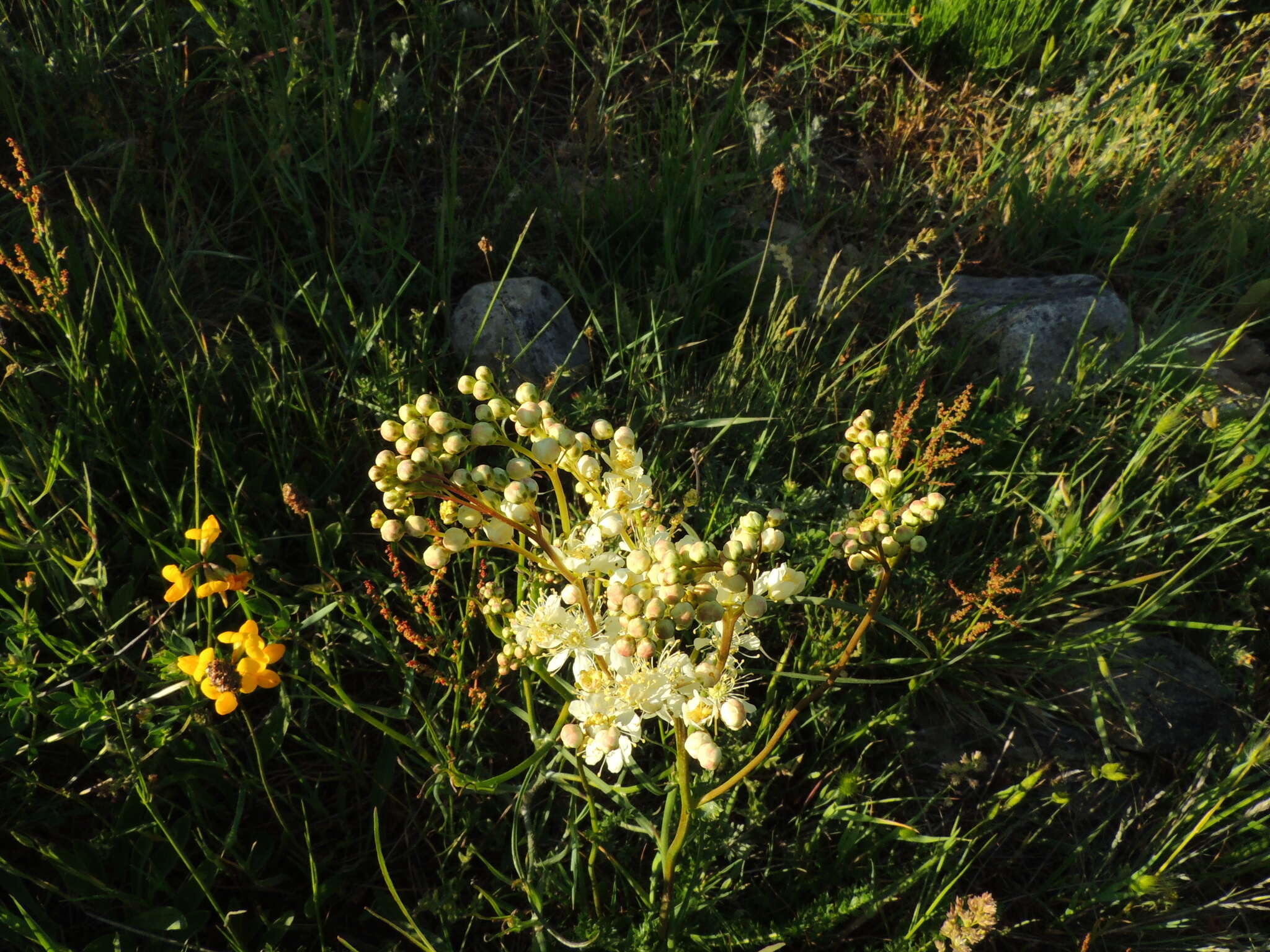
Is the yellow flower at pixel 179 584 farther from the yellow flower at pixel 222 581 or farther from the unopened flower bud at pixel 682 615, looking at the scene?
the unopened flower bud at pixel 682 615

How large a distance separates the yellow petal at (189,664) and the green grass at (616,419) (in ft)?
0.55

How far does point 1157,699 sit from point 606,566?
5.66 feet

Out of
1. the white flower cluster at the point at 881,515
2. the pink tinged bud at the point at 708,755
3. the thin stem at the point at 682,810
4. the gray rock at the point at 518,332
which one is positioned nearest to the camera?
the pink tinged bud at the point at 708,755

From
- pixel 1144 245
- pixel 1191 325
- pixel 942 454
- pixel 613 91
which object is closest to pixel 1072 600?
pixel 942 454

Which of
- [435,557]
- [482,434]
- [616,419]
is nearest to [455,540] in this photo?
[435,557]

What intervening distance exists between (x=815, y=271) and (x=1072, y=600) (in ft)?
4.63

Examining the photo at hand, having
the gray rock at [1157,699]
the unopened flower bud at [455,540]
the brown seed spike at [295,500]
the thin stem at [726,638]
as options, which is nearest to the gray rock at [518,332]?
the brown seed spike at [295,500]

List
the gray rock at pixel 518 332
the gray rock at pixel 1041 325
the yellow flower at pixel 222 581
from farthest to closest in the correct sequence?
the gray rock at pixel 1041 325 → the gray rock at pixel 518 332 → the yellow flower at pixel 222 581

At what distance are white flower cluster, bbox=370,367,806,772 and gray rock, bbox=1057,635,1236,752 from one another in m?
1.32

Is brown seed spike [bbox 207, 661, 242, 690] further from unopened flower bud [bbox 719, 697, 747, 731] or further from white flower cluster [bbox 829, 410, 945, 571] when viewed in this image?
white flower cluster [bbox 829, 410, 945, 571]

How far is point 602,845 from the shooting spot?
176 centimetres

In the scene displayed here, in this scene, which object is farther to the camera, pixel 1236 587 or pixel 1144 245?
pixel 1144 245

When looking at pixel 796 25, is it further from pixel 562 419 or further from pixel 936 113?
pixel 562 419

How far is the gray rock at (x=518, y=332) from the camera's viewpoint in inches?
103
